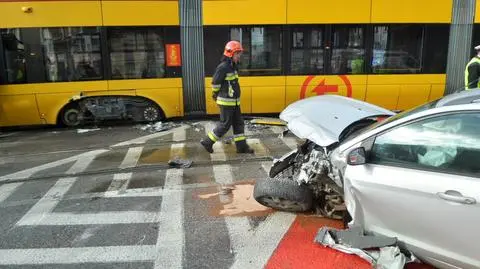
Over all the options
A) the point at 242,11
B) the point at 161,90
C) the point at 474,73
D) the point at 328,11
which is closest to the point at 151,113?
the point at 161,90

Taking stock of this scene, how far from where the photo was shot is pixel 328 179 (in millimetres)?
4637

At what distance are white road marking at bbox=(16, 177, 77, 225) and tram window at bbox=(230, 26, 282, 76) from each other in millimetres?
5027

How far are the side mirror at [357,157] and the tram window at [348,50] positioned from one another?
715cm

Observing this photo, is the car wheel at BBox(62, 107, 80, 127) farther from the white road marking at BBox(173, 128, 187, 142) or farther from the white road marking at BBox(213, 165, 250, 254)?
the white road marking at BBox(213, 165, 250, 254)

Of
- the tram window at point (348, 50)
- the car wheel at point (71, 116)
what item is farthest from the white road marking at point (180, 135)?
the tram window at point (348, 50)

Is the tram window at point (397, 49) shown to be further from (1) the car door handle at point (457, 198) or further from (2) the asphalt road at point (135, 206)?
(1) the car door handle at point (457, 198)

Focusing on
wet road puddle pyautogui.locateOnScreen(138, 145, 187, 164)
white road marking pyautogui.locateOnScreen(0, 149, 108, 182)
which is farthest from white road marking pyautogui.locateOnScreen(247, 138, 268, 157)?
white road marking pyautogui.locateOnScreen(0, 149, 108, 182)

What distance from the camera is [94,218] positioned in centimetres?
527

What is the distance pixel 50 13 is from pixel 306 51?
5.42m

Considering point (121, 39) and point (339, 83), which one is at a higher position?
point (121, 39)

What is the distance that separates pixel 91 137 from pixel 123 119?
→ 1.20 metres

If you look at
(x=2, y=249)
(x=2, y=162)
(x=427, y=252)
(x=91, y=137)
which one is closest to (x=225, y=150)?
(x=91, y=137)

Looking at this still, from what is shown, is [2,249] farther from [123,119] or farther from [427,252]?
[123,119]

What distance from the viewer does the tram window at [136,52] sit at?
10.2 metres
